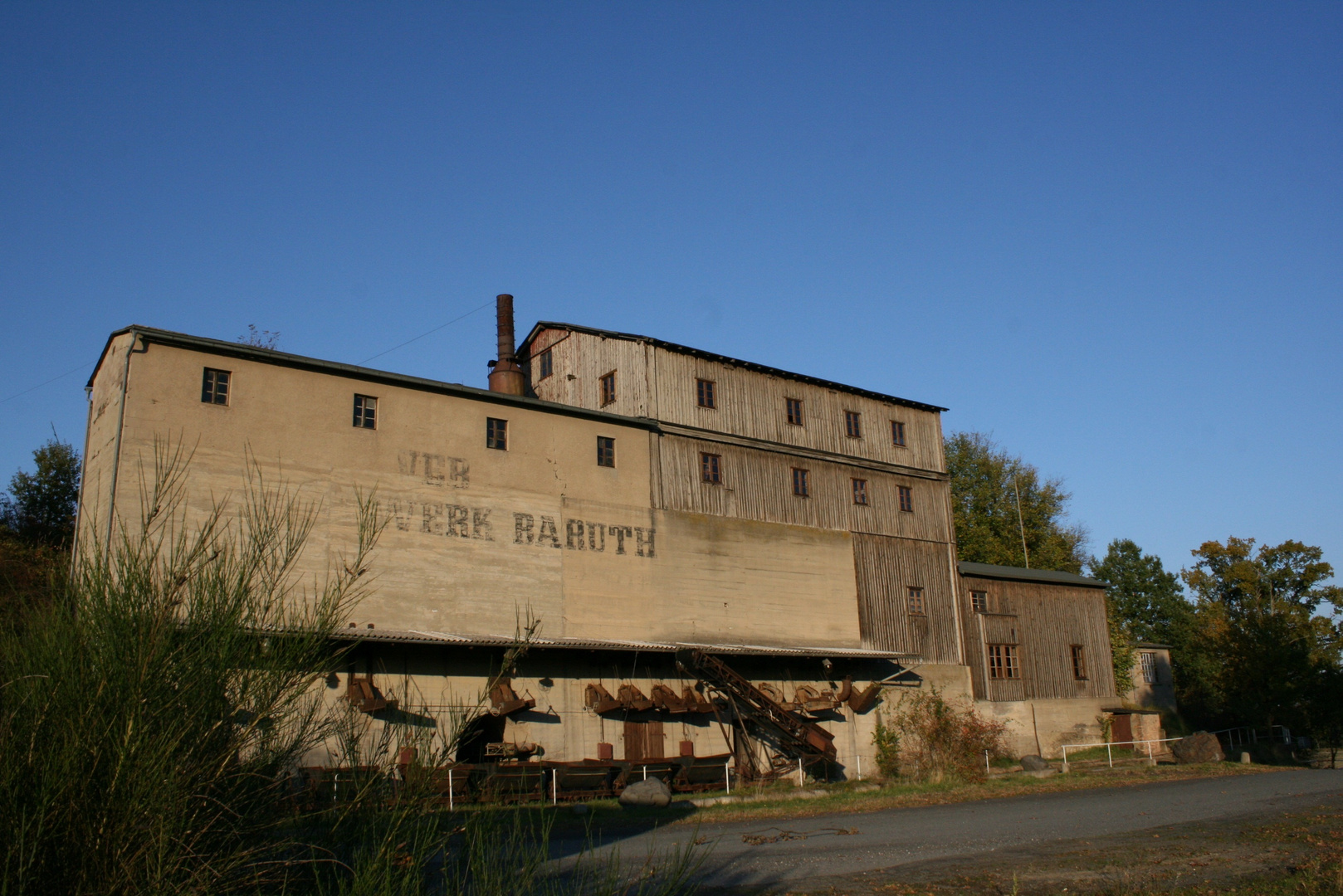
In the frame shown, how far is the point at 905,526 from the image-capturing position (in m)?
34.7

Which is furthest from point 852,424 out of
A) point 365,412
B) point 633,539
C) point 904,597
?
point 365,412

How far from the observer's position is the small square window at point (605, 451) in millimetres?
28312

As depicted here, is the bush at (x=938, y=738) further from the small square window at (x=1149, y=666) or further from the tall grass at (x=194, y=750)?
the tall grass at (x=194, y=750)

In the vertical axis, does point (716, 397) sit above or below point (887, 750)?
above

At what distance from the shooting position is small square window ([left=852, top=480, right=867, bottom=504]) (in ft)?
111

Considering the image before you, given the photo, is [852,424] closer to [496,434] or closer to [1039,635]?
[1039,635]

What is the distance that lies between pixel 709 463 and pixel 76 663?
26.2 metres

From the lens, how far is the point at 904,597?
33.9 meters

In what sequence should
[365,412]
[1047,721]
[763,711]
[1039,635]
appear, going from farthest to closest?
[1039,635] → [1047,721] → [763,711] → [365,412]

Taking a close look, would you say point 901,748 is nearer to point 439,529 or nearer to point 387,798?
point 439,529

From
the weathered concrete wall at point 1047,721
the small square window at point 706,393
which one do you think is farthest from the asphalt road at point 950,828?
the small square window at point 706,393

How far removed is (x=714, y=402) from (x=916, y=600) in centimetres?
978

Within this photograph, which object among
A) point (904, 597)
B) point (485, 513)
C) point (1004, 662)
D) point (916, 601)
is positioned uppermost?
point (485, 513)

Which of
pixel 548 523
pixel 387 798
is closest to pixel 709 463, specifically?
pixel 548 523
